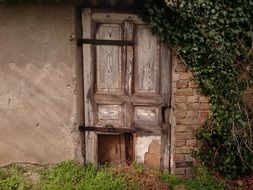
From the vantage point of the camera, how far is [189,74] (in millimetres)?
4672

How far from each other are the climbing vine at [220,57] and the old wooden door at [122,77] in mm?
308

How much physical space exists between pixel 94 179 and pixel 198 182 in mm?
1437

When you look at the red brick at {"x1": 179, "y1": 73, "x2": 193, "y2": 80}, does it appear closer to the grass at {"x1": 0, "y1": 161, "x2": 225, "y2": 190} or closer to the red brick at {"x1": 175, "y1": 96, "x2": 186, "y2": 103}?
the red brick at {"x1": 175, "y1": 96, "x2": 186, "y2": 103}

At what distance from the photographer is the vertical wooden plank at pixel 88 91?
479 cm

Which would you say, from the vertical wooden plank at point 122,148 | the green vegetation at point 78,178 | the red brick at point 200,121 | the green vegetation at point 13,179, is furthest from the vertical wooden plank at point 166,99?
the green vegetation at point 13,179

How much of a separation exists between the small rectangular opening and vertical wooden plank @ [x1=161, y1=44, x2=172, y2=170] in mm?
500

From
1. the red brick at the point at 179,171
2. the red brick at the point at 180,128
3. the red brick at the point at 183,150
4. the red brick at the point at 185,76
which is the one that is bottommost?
the red brick at the point at 179,171

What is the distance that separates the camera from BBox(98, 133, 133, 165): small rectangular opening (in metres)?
5.14

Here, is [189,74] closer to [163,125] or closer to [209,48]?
[209,48]

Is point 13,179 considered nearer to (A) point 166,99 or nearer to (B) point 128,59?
(B) point 128,59

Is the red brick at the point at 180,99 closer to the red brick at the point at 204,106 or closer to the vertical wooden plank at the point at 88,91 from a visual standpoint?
the red brick at the point at 204,106

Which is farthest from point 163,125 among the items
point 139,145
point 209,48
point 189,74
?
point 209,48

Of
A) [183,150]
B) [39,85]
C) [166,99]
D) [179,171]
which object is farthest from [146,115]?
[39,85]

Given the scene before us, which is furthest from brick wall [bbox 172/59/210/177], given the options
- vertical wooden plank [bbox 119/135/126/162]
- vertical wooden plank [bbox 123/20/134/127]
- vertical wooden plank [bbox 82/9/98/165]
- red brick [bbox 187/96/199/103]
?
vertical wooden plank [bbox 82/9/98/165]
